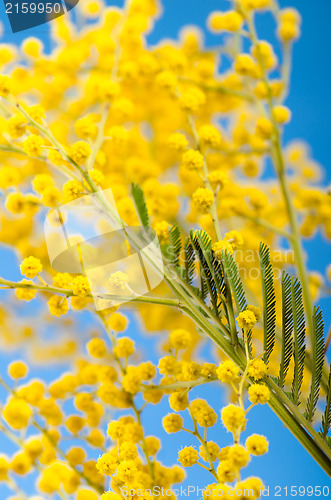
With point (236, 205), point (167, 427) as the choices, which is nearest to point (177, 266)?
point (167, 427)

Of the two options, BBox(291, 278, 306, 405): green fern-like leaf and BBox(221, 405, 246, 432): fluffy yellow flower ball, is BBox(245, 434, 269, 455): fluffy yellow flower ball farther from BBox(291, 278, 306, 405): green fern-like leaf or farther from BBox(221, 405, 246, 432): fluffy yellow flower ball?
BBox(291, 278, 306, 405): green fern-like leaf

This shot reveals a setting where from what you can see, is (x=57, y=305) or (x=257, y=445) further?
(x=57, y=305)

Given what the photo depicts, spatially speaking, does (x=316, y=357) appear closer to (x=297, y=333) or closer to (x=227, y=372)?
(x=297, y=333)

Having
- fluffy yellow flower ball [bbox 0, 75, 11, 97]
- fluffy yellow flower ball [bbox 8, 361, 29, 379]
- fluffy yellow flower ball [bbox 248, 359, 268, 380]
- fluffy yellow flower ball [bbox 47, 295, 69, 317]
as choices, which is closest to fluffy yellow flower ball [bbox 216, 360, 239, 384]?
fluffy yellow flower ball [bbox 248, 359, 268, 380]

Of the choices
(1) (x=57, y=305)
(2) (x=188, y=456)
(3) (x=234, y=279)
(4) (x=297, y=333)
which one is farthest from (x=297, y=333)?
(1) (x=57, y=305)

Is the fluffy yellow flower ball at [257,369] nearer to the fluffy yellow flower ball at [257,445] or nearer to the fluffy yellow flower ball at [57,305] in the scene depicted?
the fluffy yellow flower ball at [257,445]

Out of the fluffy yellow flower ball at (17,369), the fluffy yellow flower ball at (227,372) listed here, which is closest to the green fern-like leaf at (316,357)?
the fluffy yellow flower ball at (227,372)

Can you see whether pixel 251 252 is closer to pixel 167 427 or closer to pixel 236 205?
pixel 236 205
